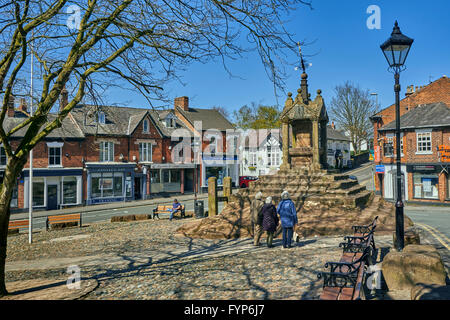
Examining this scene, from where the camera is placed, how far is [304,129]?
1628 centimetres

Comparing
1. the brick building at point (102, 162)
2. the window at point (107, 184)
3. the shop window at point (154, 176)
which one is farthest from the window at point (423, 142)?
the window at point (107, 184)

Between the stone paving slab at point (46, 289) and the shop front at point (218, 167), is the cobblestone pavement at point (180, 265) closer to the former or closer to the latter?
the stone paving slab at point (46, 289)

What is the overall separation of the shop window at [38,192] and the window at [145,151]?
9866 mm

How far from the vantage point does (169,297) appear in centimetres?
617

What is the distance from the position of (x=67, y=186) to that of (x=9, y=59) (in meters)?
26.4

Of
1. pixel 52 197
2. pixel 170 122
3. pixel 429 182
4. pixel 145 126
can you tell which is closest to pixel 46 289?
pixel 52 197

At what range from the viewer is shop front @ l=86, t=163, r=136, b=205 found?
104 ft

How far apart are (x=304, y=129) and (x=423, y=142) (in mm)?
18663

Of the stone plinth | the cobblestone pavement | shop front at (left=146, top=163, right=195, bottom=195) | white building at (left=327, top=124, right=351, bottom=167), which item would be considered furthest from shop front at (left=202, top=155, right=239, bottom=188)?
the stone plinth

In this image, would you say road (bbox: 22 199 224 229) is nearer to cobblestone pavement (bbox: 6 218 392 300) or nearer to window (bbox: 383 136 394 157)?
cobblestone pavement (bbox: 6 218 392 300)
